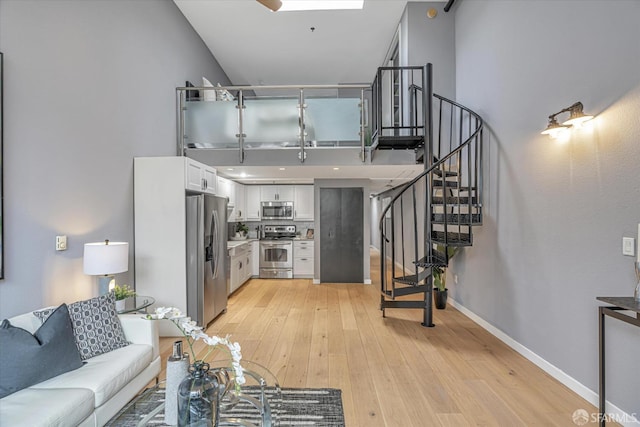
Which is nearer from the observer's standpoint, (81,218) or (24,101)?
(24,101)

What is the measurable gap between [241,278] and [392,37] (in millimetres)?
5148

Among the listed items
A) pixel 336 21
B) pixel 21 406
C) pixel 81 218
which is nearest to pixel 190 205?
pixel 81 218

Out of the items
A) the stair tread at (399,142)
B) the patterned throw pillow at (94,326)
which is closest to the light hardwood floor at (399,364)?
the patterned throw pillow at (94,326)

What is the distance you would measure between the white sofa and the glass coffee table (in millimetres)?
355

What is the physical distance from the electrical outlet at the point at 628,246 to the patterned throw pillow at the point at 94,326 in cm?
347

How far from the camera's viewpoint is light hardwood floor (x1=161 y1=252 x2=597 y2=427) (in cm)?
215

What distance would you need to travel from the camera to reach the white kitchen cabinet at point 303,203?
7094 millimetres

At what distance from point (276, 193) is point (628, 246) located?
234 inches

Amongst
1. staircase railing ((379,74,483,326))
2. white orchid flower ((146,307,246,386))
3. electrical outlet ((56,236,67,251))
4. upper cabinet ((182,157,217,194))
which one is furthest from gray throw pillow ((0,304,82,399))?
staircase railing ((379,74,483,326))

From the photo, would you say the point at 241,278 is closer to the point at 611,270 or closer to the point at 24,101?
the point at 24,101

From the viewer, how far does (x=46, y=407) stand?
5.05ft

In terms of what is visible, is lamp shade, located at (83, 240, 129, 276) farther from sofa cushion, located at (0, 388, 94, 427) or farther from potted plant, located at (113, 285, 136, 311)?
sofa cushion, located at (0, 388, 94, 427)

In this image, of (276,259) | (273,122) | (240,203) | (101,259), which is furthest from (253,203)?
(101,259)

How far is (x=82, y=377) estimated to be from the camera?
5.97 ft
